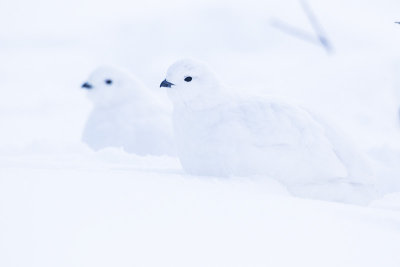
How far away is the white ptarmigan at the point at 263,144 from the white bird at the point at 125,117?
1.93 meters

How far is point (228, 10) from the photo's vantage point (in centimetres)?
1642

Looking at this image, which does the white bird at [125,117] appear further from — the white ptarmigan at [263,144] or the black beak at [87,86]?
the white ptarmigan at [263,144]

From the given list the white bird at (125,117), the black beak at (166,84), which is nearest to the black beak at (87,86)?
the white bird at (125,117)

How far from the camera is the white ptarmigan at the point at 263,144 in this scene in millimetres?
3537

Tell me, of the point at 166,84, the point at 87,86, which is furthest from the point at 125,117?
the point at 166,84

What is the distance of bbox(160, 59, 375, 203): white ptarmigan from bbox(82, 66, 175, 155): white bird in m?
1.93

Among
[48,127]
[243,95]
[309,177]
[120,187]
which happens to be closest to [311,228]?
[120,187]

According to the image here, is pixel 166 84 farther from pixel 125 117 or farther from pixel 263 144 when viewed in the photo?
pixel 125 117

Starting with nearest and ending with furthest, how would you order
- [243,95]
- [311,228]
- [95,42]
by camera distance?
[311,228] < [243,95] < [95,42]

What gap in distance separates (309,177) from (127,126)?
2854mm

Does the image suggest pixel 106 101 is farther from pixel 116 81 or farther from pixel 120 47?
pixel 120 47

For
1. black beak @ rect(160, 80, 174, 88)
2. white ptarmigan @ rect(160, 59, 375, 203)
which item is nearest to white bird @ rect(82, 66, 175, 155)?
black beak @ rect(160, 80, 174, 88)

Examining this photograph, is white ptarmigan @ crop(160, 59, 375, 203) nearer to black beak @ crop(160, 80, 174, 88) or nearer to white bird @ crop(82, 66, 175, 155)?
black beak @ crop(160, 80, 174, 88)

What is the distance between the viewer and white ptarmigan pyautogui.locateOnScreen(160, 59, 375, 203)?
11.6 ft
